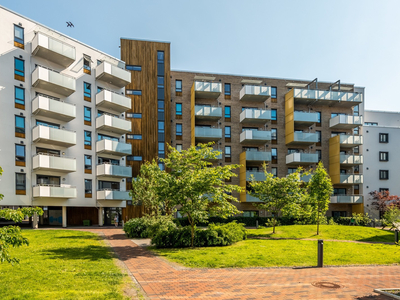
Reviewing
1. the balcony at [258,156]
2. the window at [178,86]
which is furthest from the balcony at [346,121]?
the window at [178,86]

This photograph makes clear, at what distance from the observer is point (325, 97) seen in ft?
140

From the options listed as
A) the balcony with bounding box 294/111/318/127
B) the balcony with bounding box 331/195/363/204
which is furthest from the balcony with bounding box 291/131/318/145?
the balcony with bounding box 331/195/363/204

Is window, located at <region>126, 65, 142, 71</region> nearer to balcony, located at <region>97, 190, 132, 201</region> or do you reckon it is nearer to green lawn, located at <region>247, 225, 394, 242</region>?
balcony, located at <region>97, 190, 132, 201</region>

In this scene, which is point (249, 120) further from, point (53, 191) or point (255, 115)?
point (53, 191)

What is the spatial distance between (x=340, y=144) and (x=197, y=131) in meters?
20.8

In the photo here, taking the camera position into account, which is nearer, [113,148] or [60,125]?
[60,125]

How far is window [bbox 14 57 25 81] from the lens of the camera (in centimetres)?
2817

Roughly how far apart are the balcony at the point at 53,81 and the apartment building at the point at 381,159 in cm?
4041

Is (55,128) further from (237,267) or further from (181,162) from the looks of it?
(237,267)

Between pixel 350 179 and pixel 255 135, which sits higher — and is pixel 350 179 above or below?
below

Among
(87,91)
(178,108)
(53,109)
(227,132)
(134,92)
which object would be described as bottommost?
(227,132)

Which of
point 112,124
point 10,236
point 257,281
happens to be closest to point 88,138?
point 112,124

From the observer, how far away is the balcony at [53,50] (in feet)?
94.6

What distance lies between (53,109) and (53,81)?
273cm
